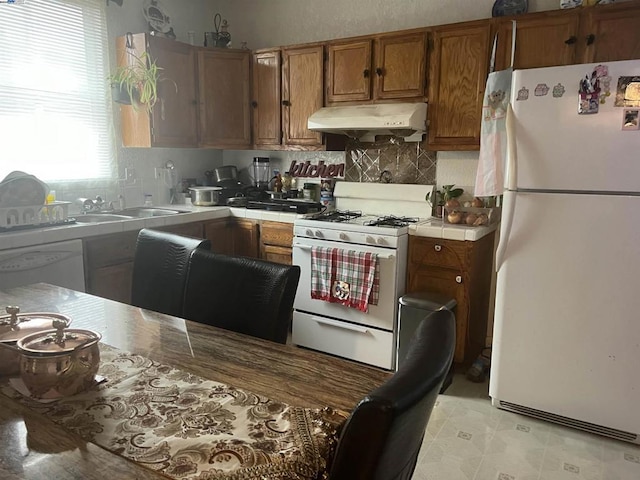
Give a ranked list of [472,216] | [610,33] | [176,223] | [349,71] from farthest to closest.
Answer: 1. [349,71]
2. [176,223]
3. [472,216]
4. [610,33]

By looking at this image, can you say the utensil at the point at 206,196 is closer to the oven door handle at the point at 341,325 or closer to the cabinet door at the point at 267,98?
the cabinet door at the point at 267,98

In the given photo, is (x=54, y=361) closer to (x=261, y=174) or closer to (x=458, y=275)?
(x=458, y=275)

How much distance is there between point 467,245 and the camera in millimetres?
2842

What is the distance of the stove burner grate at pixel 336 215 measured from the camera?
3.30 meters

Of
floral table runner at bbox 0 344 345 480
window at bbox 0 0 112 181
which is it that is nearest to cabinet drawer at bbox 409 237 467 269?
floral table runner at bbox 0 344 345 480

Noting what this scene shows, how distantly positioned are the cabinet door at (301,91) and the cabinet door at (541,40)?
128 cm

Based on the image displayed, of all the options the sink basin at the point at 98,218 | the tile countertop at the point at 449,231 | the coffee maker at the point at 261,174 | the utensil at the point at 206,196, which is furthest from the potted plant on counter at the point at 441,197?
the sink basin at the point at 98,218

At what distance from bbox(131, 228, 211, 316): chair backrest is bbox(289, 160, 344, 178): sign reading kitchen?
214 cm

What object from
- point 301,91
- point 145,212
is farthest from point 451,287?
point 145,212

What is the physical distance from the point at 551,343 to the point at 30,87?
11.2ft

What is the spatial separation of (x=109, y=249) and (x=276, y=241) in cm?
114

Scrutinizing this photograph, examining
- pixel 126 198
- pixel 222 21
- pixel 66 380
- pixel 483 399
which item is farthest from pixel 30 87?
pixel 483 399

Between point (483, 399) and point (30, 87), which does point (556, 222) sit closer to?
point (483, 399)

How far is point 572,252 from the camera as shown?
2.31 meters
